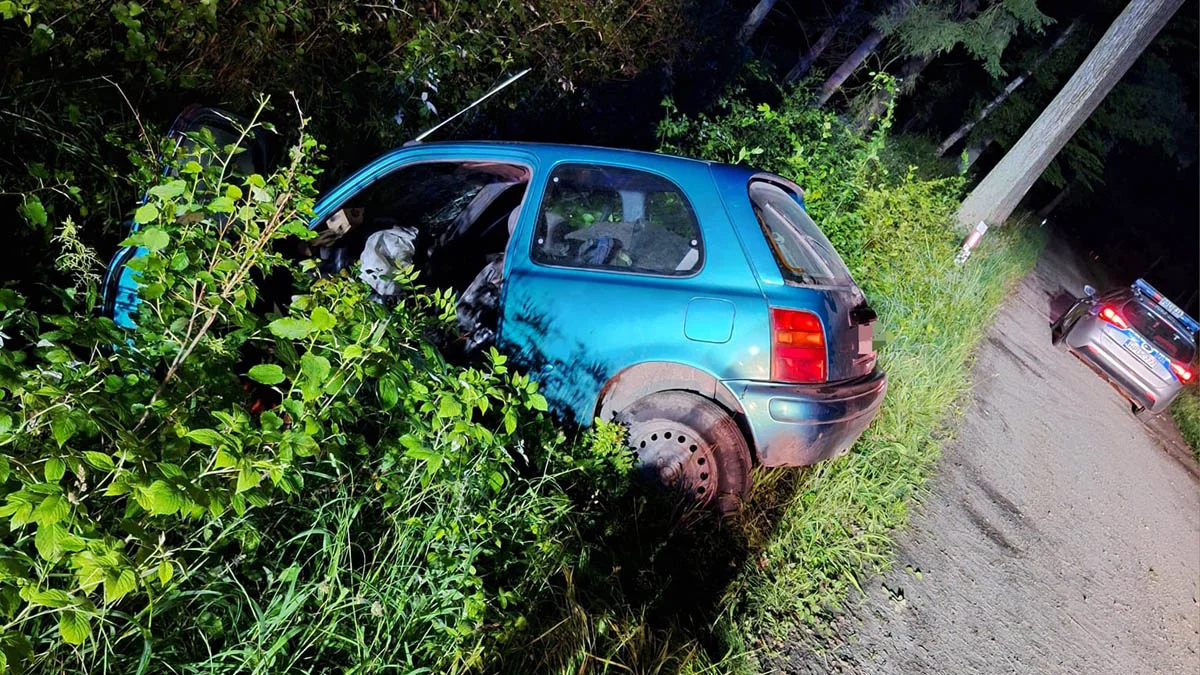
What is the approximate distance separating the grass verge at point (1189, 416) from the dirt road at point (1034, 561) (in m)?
2.52

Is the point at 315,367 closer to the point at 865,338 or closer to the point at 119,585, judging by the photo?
the point at 119,585

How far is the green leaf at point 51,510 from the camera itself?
1254mm

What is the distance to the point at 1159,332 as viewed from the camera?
31.9 feet

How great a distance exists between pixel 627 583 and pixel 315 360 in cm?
164

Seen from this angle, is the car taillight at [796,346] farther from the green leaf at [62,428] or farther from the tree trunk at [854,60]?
the tree trunk at [854,60]

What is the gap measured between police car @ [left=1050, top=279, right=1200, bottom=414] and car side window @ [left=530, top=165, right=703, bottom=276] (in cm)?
971

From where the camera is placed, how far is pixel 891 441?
4602mm

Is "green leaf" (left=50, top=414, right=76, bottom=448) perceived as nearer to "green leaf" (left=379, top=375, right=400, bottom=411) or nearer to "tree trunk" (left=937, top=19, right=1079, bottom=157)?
"green leaf" (left=379, top=375, right=400, bottom=411)

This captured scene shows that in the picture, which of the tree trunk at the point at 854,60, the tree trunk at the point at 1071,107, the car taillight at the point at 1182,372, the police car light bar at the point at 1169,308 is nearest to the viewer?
the car taillight at the point at 1182,372

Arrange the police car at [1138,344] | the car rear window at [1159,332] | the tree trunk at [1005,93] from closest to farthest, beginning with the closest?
1. the police car at [1138,344]
2. the car rear window at [1159,332]
3. the tree trunk at [1005,93]

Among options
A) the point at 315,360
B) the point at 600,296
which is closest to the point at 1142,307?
the point at 600,296

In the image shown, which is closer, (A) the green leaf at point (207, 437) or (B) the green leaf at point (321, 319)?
(A) the green leaf at point (207, 437)

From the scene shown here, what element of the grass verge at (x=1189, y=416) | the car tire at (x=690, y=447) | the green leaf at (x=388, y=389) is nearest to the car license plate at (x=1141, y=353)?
the grass verge at (x=1189, y=416)

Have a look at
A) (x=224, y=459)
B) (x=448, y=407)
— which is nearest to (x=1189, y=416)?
(x=448, y=407)
